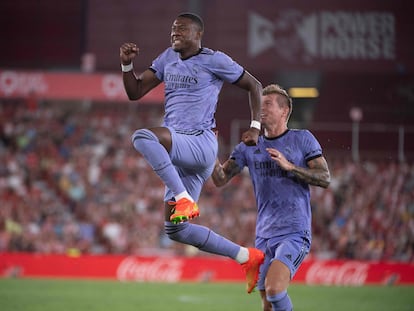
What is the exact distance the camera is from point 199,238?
27.6ft

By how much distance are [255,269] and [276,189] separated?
0.84 metres

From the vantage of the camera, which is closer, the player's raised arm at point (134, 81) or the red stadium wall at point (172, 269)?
the player's raised arm at point (134, 81)

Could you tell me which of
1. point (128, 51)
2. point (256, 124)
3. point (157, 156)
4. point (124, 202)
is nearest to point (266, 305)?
point (256, 124)

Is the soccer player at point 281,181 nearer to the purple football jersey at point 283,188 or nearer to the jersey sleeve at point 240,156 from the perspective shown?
the purple football jersey at point 283,188

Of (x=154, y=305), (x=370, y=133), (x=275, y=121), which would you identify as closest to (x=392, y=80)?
(x=370, y=133)

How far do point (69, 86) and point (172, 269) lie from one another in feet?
24.1

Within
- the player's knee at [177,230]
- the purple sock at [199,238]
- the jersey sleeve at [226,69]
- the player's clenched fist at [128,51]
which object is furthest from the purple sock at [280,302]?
the player's clenched fist at [128,51]

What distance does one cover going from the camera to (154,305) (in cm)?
1559

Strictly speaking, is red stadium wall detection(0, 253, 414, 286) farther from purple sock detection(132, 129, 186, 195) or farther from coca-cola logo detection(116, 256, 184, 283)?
purple sock detection(132, 129, 186, 195)

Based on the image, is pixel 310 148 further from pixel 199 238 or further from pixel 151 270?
pixel 151 270

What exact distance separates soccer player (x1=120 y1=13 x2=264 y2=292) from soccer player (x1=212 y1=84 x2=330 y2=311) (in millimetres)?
746

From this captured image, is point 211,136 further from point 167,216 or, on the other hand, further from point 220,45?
point 220,45

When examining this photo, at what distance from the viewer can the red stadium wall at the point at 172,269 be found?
21.8 m

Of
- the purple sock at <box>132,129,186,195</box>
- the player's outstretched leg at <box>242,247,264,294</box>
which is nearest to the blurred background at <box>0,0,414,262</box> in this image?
the player's outstretched leg at <box>242,247,264,294</box>
